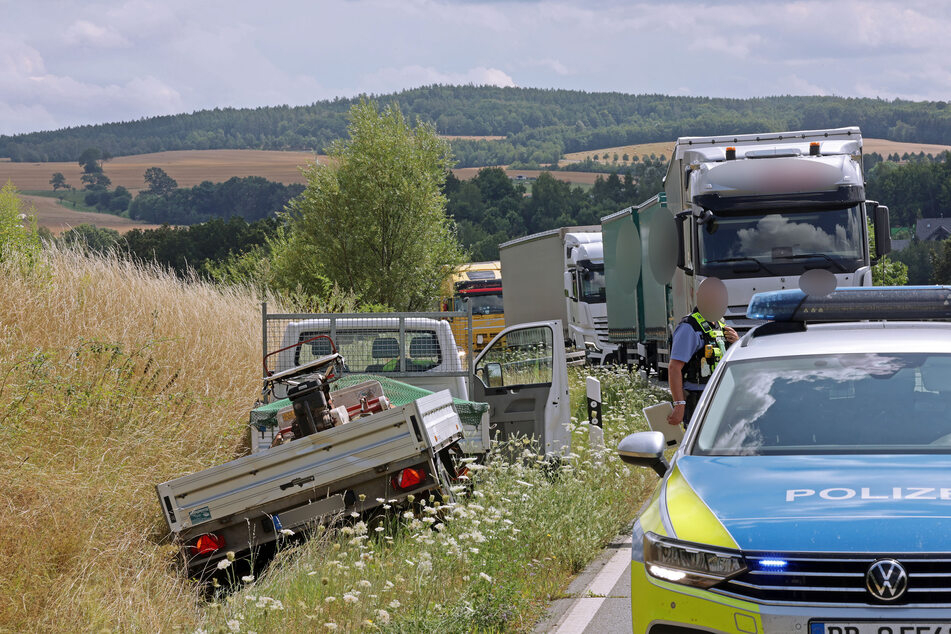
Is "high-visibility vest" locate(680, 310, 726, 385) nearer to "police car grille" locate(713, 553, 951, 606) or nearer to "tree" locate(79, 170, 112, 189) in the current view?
"police car grille" locate(713, 553, 951, 606)

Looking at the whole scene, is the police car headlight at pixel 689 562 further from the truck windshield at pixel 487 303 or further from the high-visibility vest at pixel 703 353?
the truck windshield at pixel 487 303

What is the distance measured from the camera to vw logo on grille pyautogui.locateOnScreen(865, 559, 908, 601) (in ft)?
11.6

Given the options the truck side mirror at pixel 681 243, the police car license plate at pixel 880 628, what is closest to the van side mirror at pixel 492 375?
the truck side mirror at pixel 681 243

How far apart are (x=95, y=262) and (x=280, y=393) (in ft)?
18.1

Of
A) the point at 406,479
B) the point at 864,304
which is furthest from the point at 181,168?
the point at 864,304

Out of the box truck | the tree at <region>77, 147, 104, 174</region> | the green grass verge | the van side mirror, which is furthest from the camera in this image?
the tree at <region>77, 147, 104, 174</region>

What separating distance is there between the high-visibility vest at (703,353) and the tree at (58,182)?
12611cm

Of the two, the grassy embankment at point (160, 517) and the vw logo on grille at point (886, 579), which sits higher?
the vw logo on grille at point (886, 579)

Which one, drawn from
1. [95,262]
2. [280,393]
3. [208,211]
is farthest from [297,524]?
[208,211]

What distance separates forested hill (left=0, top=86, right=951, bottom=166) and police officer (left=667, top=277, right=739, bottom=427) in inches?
5043

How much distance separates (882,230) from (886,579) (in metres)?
13.2

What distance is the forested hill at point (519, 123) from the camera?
148000 millimetres

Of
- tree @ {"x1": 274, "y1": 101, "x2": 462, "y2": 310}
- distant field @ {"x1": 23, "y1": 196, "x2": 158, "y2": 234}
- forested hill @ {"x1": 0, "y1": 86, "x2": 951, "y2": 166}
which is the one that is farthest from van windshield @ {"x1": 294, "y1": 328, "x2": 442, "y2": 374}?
forested hill @ {"x1": 0, "y1": 86, "x2": 951, "y2": 166}

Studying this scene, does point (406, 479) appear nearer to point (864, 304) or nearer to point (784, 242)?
point (864, 304)
